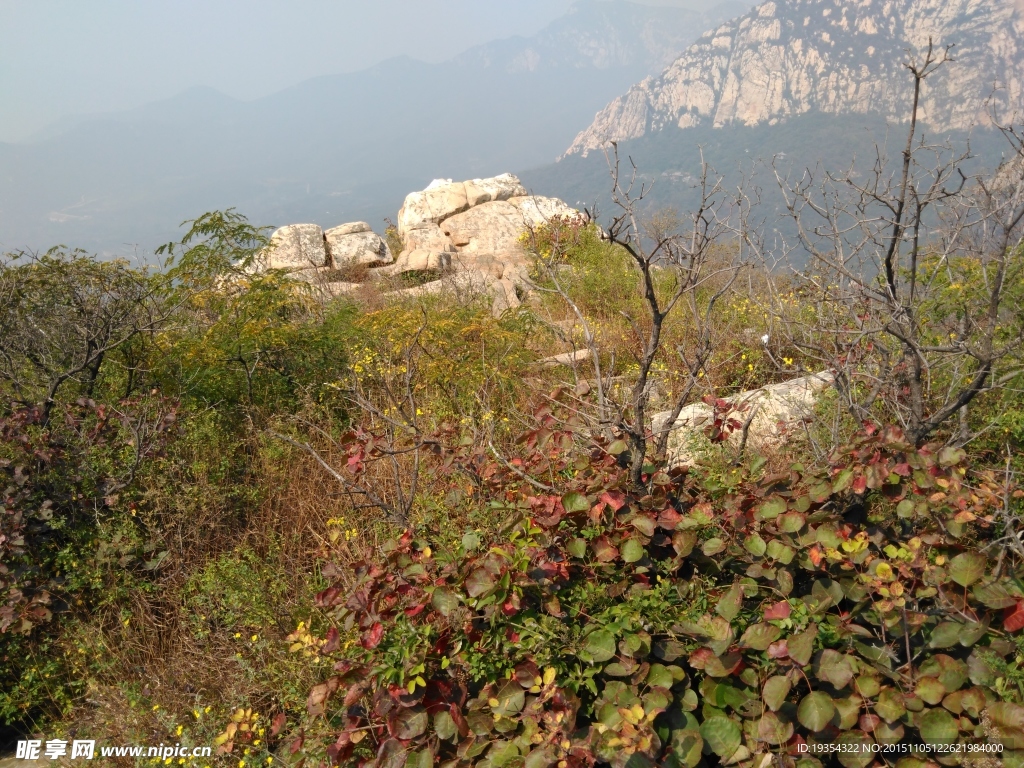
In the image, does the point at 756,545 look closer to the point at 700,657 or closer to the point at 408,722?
the point at 700,657

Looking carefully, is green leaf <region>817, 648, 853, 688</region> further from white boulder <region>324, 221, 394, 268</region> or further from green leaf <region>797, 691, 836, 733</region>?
white boulder <region>324, 221, 394, 268</region>

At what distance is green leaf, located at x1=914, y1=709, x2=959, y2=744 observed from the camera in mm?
1787

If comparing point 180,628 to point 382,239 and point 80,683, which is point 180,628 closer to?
point 80,683

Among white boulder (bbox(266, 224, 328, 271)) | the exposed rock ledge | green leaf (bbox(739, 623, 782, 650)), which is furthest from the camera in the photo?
white boulder (bbox(266, 224, 328, 271))

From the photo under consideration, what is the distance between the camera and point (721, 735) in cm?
190

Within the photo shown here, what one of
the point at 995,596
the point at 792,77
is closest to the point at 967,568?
the point at 995,596

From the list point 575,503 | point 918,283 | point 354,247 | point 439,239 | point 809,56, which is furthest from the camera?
point 809,56

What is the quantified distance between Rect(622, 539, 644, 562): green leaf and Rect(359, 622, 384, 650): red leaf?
0.85 metres

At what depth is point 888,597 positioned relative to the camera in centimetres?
189

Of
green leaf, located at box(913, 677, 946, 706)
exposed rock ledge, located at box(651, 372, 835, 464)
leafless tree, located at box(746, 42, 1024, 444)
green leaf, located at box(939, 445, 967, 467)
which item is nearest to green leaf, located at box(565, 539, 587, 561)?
green leaf, located at box(913, 677, 946, 706)

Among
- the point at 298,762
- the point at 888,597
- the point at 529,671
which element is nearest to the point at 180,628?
the point at 298,762

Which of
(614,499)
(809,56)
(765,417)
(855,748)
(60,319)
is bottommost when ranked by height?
(765,417)

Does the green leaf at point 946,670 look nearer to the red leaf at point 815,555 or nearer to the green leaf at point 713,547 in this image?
the red leaf at point 815,555

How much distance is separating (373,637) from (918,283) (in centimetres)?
427
